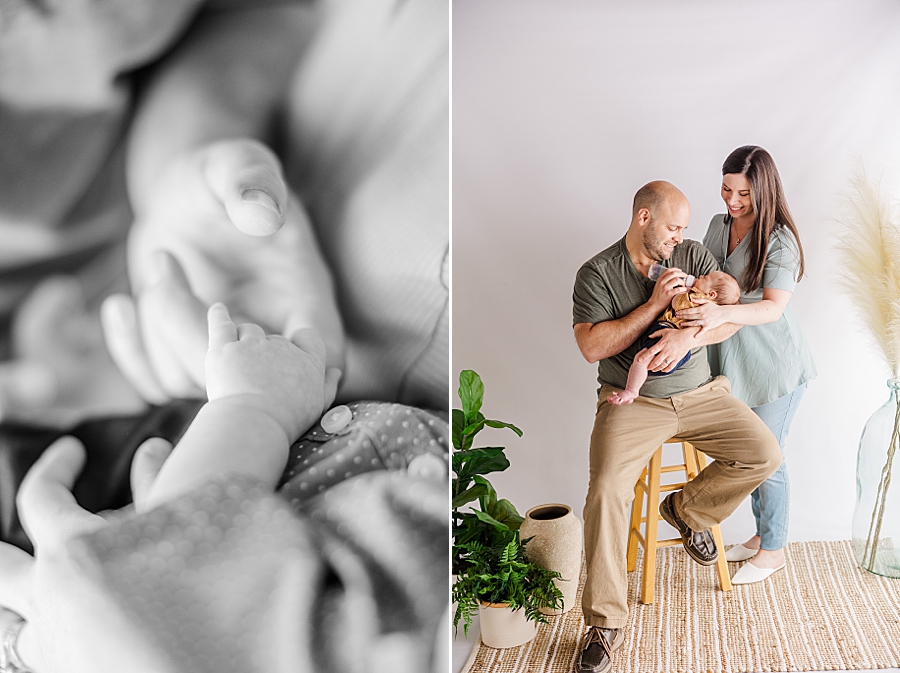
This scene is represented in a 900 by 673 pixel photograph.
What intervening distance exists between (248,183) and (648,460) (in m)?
1.74

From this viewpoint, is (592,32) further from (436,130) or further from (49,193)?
(49,193)

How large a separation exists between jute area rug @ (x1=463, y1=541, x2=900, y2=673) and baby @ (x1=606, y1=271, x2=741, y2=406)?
0.82 m

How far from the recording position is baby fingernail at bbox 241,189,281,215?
105 centimetres

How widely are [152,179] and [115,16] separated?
0.26m

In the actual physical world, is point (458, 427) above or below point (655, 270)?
below

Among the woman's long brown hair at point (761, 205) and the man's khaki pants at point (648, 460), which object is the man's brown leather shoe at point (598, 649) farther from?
the woman's long brown hair at point (761, 205)

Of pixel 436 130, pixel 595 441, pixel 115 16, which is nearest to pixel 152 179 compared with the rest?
pixel 115 16

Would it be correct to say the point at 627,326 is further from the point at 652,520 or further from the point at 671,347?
the point at 652,520

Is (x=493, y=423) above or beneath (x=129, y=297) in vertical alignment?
beneath

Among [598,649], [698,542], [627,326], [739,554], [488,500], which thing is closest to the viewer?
[598,649]

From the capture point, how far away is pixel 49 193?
106cm

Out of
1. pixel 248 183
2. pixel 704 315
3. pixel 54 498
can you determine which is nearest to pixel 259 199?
pixel 248 183

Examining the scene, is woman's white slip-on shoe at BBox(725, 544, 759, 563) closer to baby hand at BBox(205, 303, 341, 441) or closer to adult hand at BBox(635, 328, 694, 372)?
adult hand at BBox(635, 328, 694, 372)

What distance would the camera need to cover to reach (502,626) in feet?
7.30
